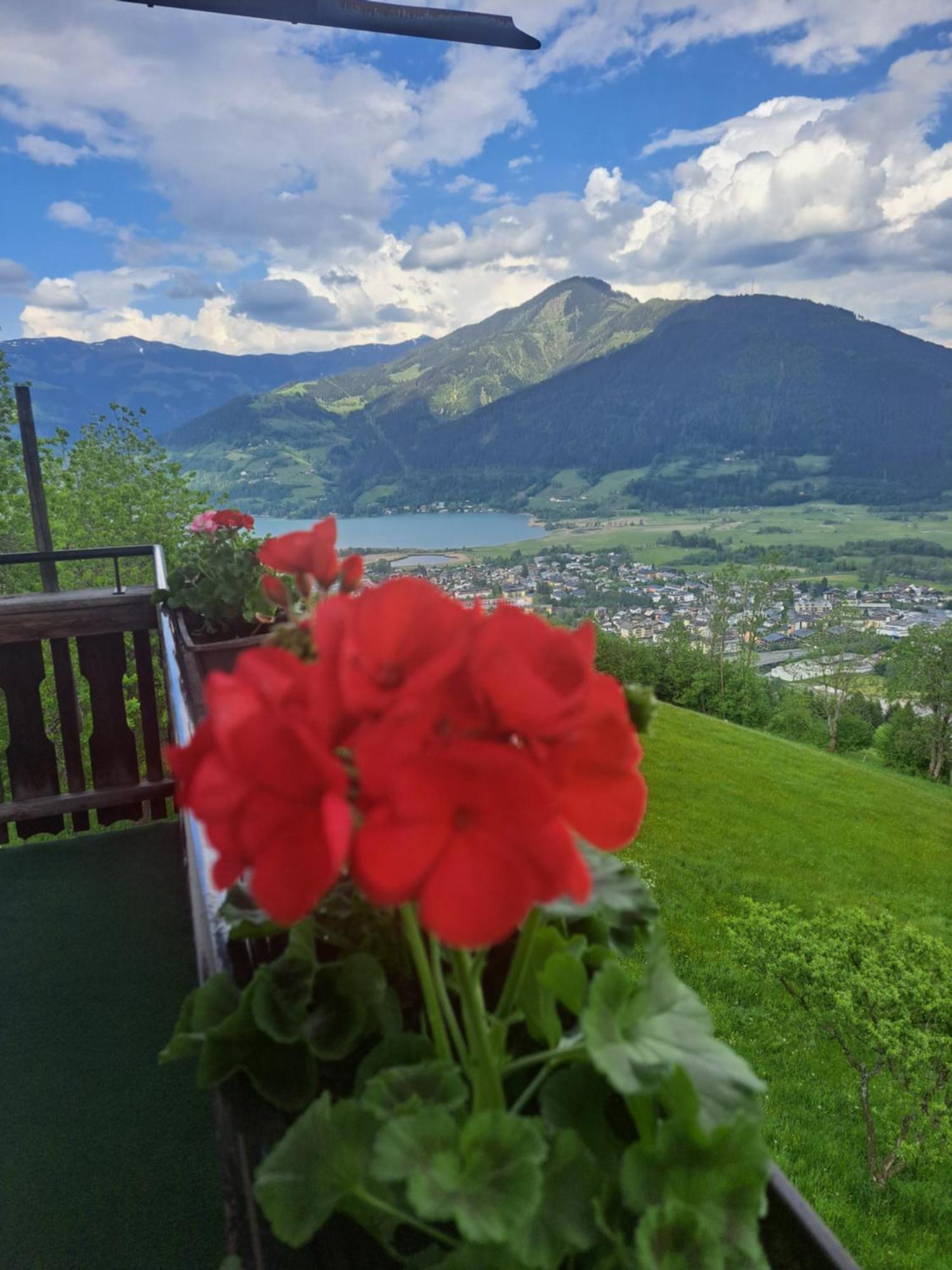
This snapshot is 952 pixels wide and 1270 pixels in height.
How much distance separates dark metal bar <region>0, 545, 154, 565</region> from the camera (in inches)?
92.3

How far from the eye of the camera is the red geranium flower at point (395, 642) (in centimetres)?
29

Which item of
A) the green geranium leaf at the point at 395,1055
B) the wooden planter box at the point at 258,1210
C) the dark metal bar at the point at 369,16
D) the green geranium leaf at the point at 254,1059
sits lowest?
the wooden planter box at the point at 258,1210

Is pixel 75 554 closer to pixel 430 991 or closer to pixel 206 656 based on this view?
pixel 206 656

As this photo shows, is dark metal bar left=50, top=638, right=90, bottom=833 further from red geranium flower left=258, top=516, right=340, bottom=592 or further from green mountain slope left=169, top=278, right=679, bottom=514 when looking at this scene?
green mountain slope left=169, top=278, right=679, bottom=514

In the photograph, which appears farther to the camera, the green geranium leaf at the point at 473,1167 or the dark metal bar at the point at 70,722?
the dark metal bar at the point at 70,722

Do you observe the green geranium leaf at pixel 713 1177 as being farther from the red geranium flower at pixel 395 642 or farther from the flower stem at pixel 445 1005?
the red geranium flower at pixel 395 642

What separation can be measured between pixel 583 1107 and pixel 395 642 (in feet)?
0.84

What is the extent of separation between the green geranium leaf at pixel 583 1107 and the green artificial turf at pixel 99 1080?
4.25ft

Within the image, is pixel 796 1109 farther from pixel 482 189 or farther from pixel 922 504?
pixel 482 189

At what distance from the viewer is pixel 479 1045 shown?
14.8 inches

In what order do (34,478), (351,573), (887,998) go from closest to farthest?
(351,573) → (887,998) → (34,478)

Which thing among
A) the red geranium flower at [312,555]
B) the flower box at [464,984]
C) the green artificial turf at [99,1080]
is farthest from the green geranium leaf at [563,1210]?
the green artificial turf at [99,1080]

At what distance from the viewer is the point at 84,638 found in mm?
2643

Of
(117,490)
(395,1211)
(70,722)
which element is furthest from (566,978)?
(117,490)
